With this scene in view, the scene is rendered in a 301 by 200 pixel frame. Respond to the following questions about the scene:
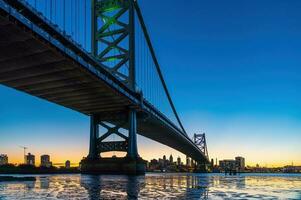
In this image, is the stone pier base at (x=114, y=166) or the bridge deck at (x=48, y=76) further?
the stone pier base at (x=114, y=166)

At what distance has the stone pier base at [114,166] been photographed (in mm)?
64125

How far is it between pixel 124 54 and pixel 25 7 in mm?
37184

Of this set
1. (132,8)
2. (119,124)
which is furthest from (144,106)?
(132,8)

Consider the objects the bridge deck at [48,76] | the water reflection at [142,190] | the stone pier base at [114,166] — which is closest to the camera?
the water reflection at [142,190]

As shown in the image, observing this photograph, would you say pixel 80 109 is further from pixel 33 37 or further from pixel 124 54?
pixel 33 37

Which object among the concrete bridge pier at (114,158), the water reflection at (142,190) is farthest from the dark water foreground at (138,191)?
the concrete bridge pier at (114,158)

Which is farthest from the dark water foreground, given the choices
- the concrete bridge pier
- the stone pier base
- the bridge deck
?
the concrete bridge pier

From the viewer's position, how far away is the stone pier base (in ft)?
210

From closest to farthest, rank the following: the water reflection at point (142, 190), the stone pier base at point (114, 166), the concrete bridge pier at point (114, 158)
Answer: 1. the water reflection at point (142, 190)
2. the stone pier base at point (114, 166)
3. the concrete bridge pier at point (114, 158)

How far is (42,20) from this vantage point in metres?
38.3

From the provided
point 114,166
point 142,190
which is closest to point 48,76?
point 114,166

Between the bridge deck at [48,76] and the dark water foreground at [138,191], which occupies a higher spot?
the bridge deck at [48,76]

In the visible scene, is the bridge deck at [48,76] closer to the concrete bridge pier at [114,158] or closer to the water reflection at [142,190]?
the concrete bridge pier at [114,158]

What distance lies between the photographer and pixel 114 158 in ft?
223
